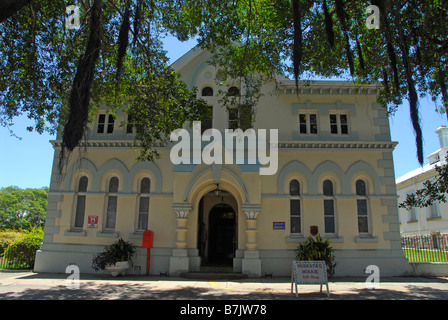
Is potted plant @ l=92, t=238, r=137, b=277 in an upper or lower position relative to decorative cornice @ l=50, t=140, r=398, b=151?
lower

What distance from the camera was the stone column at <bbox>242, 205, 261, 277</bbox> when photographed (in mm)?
13490

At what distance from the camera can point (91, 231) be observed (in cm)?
1459

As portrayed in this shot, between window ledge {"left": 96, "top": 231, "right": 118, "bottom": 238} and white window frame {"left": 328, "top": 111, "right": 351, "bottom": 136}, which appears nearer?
window ledge {"left": 96, "top": 231, "right": 118, "bottom": 238}

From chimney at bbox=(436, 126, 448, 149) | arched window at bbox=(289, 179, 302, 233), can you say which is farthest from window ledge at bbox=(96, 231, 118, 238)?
chimney at bbox=(436, 126, 448, 149)

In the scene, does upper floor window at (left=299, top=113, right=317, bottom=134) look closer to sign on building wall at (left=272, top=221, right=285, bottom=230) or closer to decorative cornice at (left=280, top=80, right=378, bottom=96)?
decorative cornice at (left=280, top=80, right=378, bottom=96)

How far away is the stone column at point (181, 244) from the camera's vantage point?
1366 cm

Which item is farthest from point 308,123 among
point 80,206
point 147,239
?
point 80,206

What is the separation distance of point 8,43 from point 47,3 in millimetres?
1734

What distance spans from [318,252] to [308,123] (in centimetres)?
600

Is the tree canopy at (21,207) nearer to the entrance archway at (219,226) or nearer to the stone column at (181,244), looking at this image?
the entrance archway at (219,226)

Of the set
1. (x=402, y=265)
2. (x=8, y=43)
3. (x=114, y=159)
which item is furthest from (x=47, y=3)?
(x=402, y=265)

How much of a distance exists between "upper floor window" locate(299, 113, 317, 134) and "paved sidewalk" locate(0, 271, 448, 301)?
262 inches

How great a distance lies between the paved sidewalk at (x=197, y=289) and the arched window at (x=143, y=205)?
7.36ft

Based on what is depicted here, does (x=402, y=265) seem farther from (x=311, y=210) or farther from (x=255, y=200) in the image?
(x=255, y=200)
